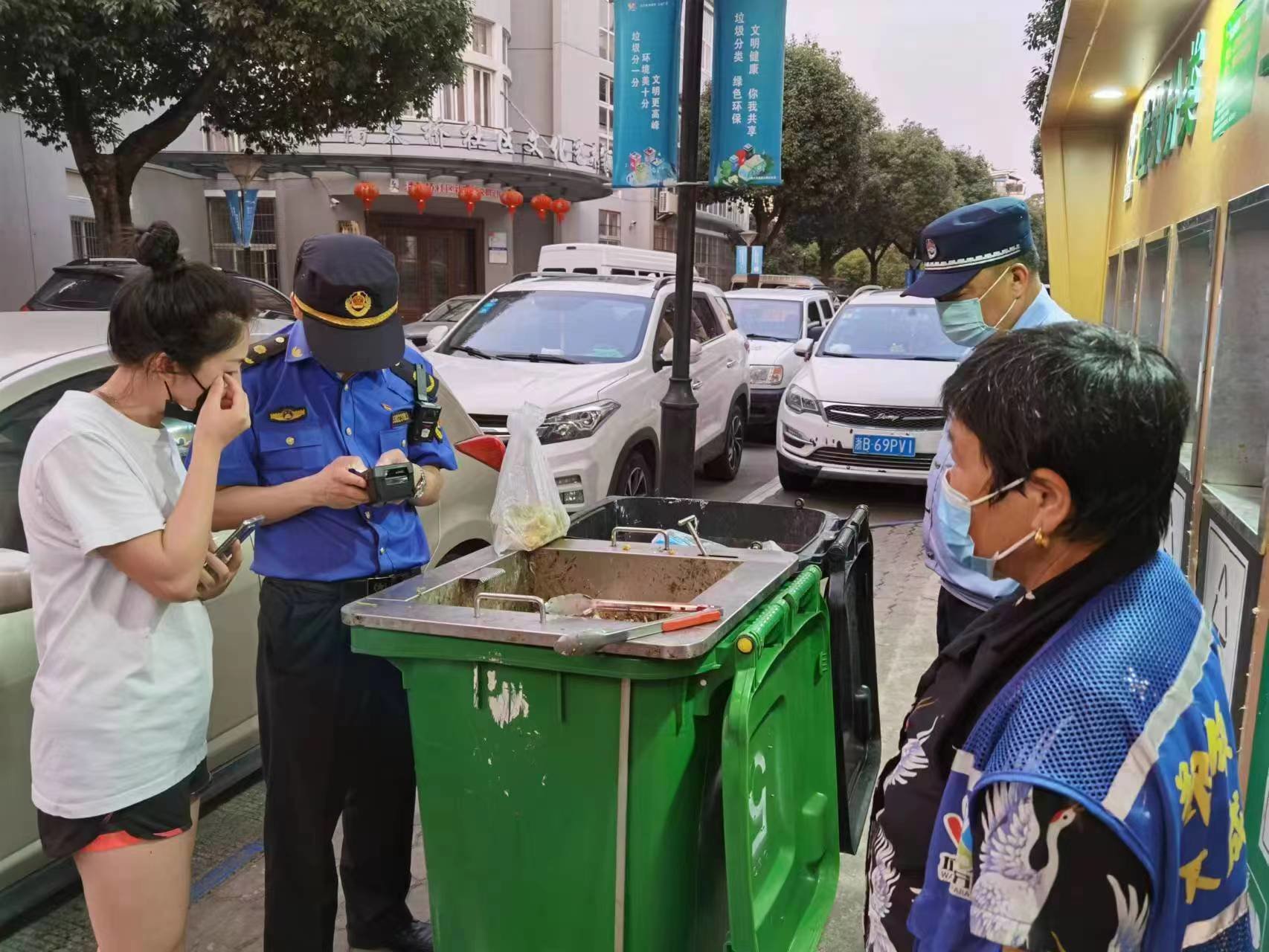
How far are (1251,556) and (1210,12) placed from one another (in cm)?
240

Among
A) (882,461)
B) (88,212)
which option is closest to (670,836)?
(882,461)

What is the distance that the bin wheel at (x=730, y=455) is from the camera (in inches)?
338

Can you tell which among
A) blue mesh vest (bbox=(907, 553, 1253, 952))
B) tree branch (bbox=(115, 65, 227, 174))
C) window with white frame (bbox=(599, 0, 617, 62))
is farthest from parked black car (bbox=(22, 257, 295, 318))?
window with white frame (bbox=(599, 0, 617, 62))

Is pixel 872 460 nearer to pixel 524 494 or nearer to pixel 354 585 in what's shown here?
pixel 524 494

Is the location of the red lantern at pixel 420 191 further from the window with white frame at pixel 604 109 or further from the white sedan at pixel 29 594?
the white sedan at pixel 29 594

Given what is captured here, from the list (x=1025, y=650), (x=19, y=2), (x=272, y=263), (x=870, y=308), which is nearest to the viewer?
(x=1025, y=650)

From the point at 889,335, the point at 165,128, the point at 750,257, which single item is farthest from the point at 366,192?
the point at 889,335

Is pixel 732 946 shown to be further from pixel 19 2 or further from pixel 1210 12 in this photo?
pixel 19 2

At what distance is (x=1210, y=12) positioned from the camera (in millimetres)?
3711

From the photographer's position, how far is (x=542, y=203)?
23.3 metres

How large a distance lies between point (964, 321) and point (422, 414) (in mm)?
1601

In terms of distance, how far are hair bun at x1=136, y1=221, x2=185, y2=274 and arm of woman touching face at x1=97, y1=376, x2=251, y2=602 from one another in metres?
0.23

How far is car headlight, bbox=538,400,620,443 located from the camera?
18.4ft

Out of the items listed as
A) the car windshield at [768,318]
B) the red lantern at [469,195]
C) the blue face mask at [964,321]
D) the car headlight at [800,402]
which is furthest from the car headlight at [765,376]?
the red lantern at [469,195]
